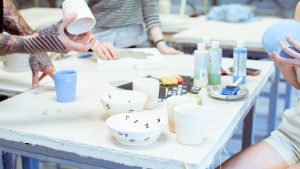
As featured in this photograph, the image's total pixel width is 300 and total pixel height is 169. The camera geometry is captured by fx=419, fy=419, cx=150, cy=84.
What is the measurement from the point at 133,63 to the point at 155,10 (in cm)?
63

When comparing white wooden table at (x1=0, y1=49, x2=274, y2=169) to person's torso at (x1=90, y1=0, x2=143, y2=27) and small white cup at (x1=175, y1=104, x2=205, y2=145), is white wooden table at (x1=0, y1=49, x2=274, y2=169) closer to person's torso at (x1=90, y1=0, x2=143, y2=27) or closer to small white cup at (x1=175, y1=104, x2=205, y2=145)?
small white cup at (x1=175, y1=104, x2=205, y2=145)

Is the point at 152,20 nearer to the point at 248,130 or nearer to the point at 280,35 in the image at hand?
the point at 248,130

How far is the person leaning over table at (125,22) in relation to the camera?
7.37 feet

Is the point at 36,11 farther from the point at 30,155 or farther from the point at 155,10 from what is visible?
the point at 30,155

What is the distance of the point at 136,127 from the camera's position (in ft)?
3.62

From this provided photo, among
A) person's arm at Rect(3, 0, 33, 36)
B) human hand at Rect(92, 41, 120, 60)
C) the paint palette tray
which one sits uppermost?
person's arm at Rect(3, 0, 33, 36)

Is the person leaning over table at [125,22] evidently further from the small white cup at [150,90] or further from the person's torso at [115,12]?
the small white cup at [150,90]

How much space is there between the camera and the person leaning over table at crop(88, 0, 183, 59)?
2246mm

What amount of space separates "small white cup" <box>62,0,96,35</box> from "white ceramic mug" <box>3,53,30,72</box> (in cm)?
65

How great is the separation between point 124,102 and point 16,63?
76cm

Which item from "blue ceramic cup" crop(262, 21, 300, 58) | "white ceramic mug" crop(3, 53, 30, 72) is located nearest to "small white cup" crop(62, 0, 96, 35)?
"blue ceramic cup" crop(262, 21, 300, 58)

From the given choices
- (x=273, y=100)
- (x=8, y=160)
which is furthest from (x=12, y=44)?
(x=273, y=100)

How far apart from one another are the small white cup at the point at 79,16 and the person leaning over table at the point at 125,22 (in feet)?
3.14

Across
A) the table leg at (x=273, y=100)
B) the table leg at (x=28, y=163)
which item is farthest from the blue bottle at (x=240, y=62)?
the table leg at (x=273, y=100)
